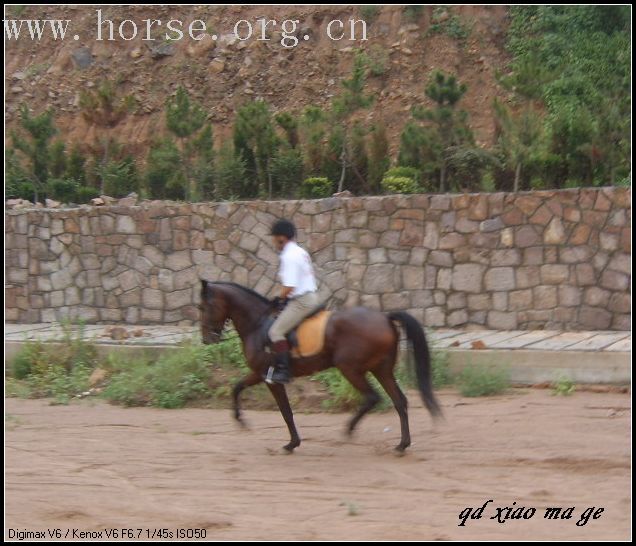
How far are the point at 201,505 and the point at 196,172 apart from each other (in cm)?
1127

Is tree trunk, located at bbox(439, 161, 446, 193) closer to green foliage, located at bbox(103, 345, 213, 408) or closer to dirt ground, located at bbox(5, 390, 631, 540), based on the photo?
dirt ground, located at bbox(5, 390, 631, 540)

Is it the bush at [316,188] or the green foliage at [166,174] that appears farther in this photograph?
the green foliage at [166,174]

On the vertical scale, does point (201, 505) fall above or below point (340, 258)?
below

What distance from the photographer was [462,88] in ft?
52.0

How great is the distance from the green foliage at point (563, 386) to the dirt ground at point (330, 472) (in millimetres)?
141

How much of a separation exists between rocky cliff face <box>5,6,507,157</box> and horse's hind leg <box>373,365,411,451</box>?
16.7 metres

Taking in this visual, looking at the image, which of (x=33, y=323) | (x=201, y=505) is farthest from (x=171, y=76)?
(x=201, y=505)

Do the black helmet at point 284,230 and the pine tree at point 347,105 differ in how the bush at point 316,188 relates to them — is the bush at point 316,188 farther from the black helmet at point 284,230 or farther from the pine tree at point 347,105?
the black helmet at point 284,230

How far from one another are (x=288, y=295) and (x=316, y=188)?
26.4 ft

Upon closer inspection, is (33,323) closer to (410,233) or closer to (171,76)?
(410,233)

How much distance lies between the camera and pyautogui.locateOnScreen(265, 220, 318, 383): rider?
860cm

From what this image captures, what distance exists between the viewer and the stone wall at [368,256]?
13219 mm

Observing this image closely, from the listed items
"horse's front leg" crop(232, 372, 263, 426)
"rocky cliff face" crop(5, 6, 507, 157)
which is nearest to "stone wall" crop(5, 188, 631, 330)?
"horse's front leg" crop(232, 372, 263, 426)

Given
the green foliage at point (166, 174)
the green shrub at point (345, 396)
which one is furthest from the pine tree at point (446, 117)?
the green shrub at point (345, 396)
